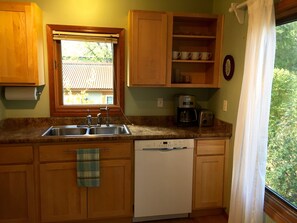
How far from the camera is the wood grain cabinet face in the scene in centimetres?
218

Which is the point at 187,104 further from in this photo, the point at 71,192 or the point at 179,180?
the point at 71,192

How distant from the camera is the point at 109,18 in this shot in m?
2.77

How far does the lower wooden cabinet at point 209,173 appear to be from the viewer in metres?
2.51

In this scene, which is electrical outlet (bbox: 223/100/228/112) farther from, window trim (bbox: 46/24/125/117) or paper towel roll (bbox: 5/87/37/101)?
paper towel roll (bbox: 5/87/37/101)

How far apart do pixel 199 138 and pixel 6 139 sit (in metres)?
1.79

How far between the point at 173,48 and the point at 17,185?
2.18 meters

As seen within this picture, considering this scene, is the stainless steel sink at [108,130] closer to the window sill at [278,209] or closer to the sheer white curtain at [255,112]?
the sheer white curtain at [255,112]

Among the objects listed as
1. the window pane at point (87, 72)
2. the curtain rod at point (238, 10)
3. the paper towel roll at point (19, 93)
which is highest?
the curtain rod at point (238, 10)

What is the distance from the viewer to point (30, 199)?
2256 millimetres

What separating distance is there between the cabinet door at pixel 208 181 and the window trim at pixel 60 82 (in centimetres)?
114

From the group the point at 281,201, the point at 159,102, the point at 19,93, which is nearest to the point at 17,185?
the point at 19,93

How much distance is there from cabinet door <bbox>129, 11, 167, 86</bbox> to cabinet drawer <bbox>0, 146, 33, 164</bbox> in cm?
120

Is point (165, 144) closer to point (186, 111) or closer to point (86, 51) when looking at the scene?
point (186, 111)

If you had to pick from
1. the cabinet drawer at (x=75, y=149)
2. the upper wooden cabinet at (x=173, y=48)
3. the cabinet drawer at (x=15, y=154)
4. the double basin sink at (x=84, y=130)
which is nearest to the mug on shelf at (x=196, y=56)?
the upper wooden cabinet at (x=173, y=48)
